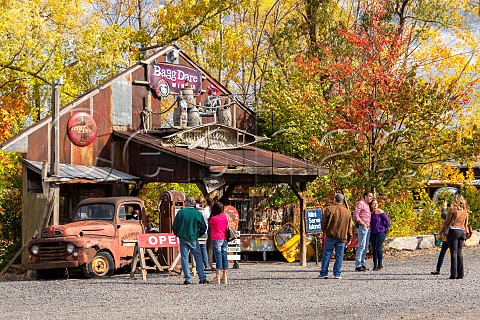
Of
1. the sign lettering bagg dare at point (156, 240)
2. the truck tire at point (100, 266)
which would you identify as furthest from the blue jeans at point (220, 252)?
the truck tire at point (100, 266)

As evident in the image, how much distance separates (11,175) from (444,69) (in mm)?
28082

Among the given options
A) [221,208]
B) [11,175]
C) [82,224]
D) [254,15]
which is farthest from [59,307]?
[254,15]

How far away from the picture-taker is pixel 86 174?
24.9 metres

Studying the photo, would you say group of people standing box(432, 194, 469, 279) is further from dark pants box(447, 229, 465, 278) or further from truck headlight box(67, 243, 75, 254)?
truck headlight box(67, 243, 75, 254)

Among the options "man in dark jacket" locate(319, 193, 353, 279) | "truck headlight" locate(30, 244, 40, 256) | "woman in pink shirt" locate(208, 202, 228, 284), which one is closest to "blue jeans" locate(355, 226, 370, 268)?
"man in dark jacket" locate(319, 193, 353, 279)

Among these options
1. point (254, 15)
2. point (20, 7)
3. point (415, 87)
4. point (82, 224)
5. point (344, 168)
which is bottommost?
point (82, 224)

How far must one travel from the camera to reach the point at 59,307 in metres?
15.0

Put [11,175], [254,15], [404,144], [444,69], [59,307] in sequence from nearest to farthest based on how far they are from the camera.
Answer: [59,307], [11,175], [404,144], [444,69], [254,15]

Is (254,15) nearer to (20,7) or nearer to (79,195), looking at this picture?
(20,7)

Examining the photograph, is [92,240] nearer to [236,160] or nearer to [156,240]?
[156,240]

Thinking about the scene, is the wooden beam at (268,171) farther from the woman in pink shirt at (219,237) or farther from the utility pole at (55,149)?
the woman in pink shirt at (219,237)

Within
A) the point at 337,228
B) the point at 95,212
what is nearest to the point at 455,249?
the point at 337,228

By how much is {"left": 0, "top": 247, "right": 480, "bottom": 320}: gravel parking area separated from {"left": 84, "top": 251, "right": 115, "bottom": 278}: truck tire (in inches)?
13.9

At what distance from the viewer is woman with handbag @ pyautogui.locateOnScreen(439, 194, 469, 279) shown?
64.8 feet
